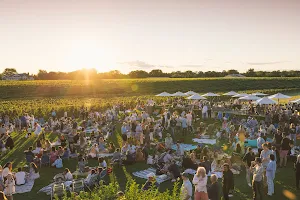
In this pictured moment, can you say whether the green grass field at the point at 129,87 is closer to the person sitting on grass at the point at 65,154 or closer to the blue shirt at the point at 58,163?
the person sitting on grass at the point at 65,154

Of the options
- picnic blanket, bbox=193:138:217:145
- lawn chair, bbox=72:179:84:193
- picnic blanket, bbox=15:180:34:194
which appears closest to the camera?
lawn chair, bbox=72:179:84:193

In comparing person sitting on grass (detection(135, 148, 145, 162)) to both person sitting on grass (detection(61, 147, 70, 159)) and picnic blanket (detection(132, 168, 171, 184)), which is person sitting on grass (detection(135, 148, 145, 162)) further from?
person sitting on grass (detection(61, 147, 70, 159))

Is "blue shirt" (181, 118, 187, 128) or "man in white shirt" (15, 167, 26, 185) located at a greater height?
"blue shirt" (181, 118, 187, 128)

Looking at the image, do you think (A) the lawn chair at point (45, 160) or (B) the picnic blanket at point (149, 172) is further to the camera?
(A) the lawn chair at point (45, 160)

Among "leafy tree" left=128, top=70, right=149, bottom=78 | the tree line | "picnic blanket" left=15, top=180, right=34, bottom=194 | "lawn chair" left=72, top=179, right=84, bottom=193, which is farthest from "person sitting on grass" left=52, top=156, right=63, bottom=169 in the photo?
"leafy tree" left=128, top=70, right=149, bottom=78

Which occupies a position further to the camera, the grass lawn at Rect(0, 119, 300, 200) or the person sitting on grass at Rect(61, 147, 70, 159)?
the person sitting on grass at Rect(61, 147, 70, 159)

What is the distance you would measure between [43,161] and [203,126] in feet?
41.6

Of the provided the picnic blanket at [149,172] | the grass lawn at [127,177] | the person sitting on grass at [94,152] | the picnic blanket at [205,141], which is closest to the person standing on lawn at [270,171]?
the grass lawn at [127,177]

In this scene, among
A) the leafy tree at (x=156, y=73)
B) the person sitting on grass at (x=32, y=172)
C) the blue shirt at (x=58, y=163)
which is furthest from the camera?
the leafy tree at (x=156, y=73)

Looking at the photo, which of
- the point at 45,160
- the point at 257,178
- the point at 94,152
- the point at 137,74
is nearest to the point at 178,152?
the point at 94,152

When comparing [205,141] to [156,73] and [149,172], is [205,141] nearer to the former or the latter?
[149,172]

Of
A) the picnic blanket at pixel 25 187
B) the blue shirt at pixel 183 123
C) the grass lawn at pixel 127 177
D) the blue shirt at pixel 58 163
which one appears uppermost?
the blue shirt at pixel 183 123

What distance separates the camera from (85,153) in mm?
17172

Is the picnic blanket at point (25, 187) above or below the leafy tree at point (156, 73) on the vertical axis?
below
